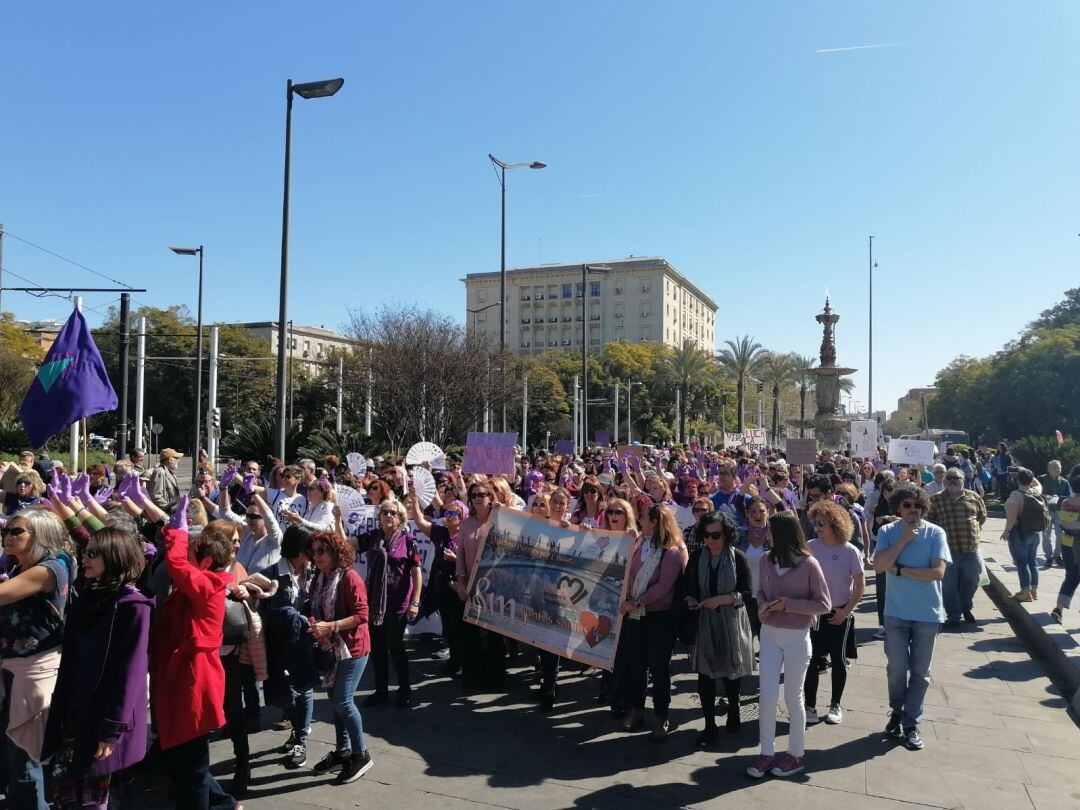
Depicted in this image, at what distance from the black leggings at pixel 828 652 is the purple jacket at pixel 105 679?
15.1 feet

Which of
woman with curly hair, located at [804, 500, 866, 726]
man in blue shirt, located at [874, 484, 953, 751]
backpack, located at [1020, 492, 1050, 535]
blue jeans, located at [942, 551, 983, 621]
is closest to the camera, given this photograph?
man in blue shirt, located at [874, 484, 953, 751]

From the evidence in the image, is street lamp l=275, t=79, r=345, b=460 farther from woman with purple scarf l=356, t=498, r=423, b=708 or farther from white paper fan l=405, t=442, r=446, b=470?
woman with purple scarf l=356, t=498, r=423, b=708

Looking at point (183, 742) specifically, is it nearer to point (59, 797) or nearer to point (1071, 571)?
point (59, 797)

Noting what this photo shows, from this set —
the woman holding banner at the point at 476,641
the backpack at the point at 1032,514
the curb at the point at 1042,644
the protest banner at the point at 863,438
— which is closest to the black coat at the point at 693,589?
the woman holding banner at the point at 476,641

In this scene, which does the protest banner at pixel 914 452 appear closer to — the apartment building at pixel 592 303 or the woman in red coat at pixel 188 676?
the woman in red coat at pixel 188 676

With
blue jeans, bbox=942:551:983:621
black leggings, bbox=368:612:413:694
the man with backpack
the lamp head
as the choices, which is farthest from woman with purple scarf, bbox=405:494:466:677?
the lamp head

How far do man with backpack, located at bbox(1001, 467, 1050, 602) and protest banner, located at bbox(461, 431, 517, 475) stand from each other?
6924mm

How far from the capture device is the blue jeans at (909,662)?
5.76 meters

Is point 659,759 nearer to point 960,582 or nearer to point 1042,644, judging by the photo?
point 1042,644

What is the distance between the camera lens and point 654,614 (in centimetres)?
597

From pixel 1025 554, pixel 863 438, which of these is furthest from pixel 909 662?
pixel 863 438

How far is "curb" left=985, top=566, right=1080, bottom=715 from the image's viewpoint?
7234mm

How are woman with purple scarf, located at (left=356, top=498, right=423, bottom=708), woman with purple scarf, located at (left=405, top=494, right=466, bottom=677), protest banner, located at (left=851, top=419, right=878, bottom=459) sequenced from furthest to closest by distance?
protest banner, located at (left=851, top=419, right=878, bottom=459)
woman with purple scarf, located at (left=405, top=494, right=466, bottom=677)
woman with purple scarf, located at (left=356, top=498, right=423, bottom=708)

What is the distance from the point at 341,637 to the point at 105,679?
5.22 ft
